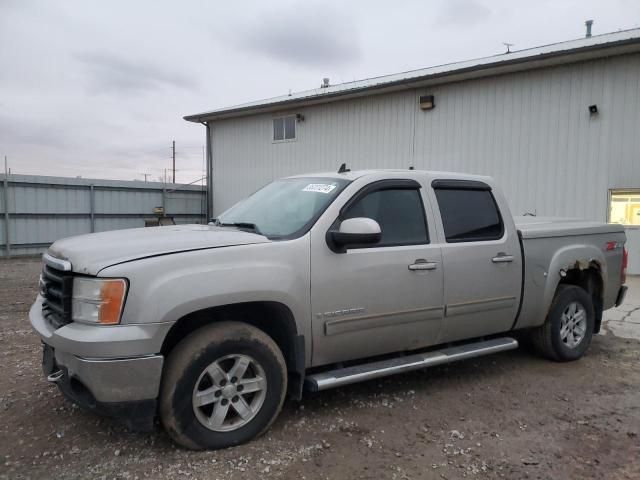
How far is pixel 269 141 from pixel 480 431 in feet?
46.9

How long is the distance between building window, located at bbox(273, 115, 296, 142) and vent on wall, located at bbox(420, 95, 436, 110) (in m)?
4.65

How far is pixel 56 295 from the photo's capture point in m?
3.16

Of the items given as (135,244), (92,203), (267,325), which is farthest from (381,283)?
(92,203)

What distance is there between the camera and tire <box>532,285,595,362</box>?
5007mm

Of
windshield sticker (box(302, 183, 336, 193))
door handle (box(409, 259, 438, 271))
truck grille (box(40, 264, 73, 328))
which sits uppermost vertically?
windshield sticker (box(302, 183, 336, 193))

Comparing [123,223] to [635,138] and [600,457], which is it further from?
[600,457]

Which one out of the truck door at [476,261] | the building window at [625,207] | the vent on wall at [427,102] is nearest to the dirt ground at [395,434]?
the truck door at [476,261]

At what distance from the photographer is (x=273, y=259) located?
3.31m

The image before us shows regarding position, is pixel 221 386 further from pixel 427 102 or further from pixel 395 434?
pixel 427 102

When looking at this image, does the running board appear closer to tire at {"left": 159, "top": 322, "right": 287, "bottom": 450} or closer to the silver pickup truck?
the silver pickup truck

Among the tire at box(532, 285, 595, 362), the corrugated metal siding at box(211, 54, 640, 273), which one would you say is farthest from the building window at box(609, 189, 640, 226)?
the tire at box(532, 285, 595, 362)

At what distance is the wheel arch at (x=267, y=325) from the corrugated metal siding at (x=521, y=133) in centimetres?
941

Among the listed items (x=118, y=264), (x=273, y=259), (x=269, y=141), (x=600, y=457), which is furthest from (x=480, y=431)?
(x=269, y=141)

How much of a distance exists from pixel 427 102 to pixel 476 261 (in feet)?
30.6
